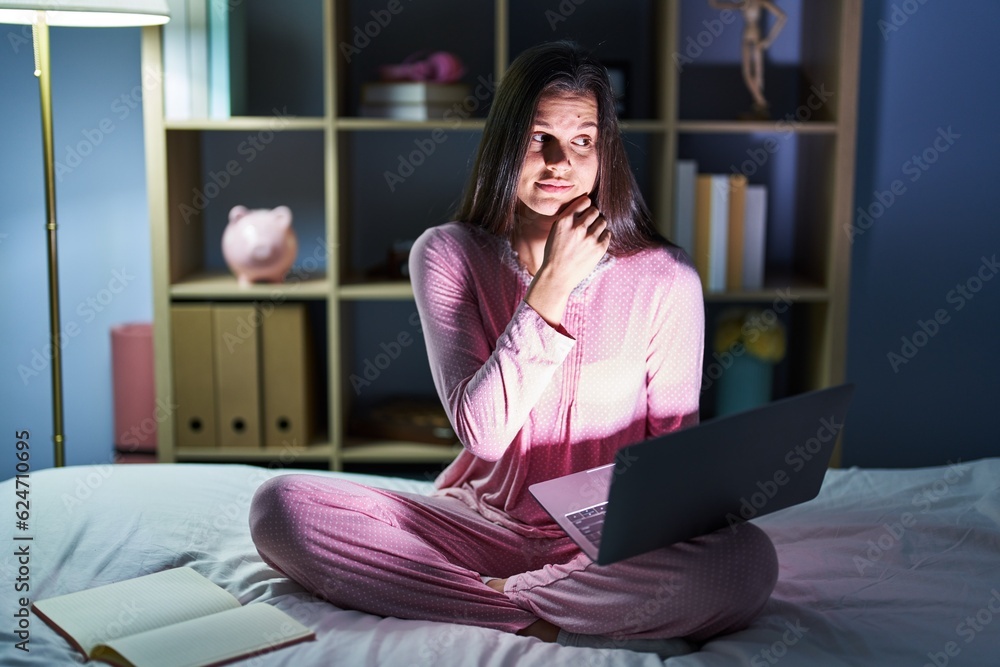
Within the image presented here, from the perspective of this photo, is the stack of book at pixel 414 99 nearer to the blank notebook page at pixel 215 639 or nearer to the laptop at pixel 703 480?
the laptop at pixel 703 480

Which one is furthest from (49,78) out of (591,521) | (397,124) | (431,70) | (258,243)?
(591,521)

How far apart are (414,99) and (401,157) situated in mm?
303

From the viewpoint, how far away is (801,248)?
266 cm

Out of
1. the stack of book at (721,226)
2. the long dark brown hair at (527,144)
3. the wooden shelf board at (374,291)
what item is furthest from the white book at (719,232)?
the long dark brown hair at (527,144)

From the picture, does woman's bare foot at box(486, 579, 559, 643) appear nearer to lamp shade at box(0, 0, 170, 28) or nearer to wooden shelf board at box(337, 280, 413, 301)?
wooden shelf board at box(337, 280, 413, 301)

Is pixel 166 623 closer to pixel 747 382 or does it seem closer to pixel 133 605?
pixel 133 605

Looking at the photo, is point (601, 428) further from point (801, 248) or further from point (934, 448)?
point (934, 448)

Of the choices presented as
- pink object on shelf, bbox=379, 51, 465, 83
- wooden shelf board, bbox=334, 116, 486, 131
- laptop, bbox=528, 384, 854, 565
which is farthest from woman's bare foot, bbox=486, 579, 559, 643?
pink object on shelf, bbox=379, 51, 465, 83

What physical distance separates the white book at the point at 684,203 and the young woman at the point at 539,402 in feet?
2.62

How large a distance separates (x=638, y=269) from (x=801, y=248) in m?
1.24

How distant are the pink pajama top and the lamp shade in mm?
801

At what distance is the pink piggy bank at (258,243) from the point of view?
2.39m

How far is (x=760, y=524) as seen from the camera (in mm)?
1609

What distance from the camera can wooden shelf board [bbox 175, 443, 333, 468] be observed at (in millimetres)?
2451
